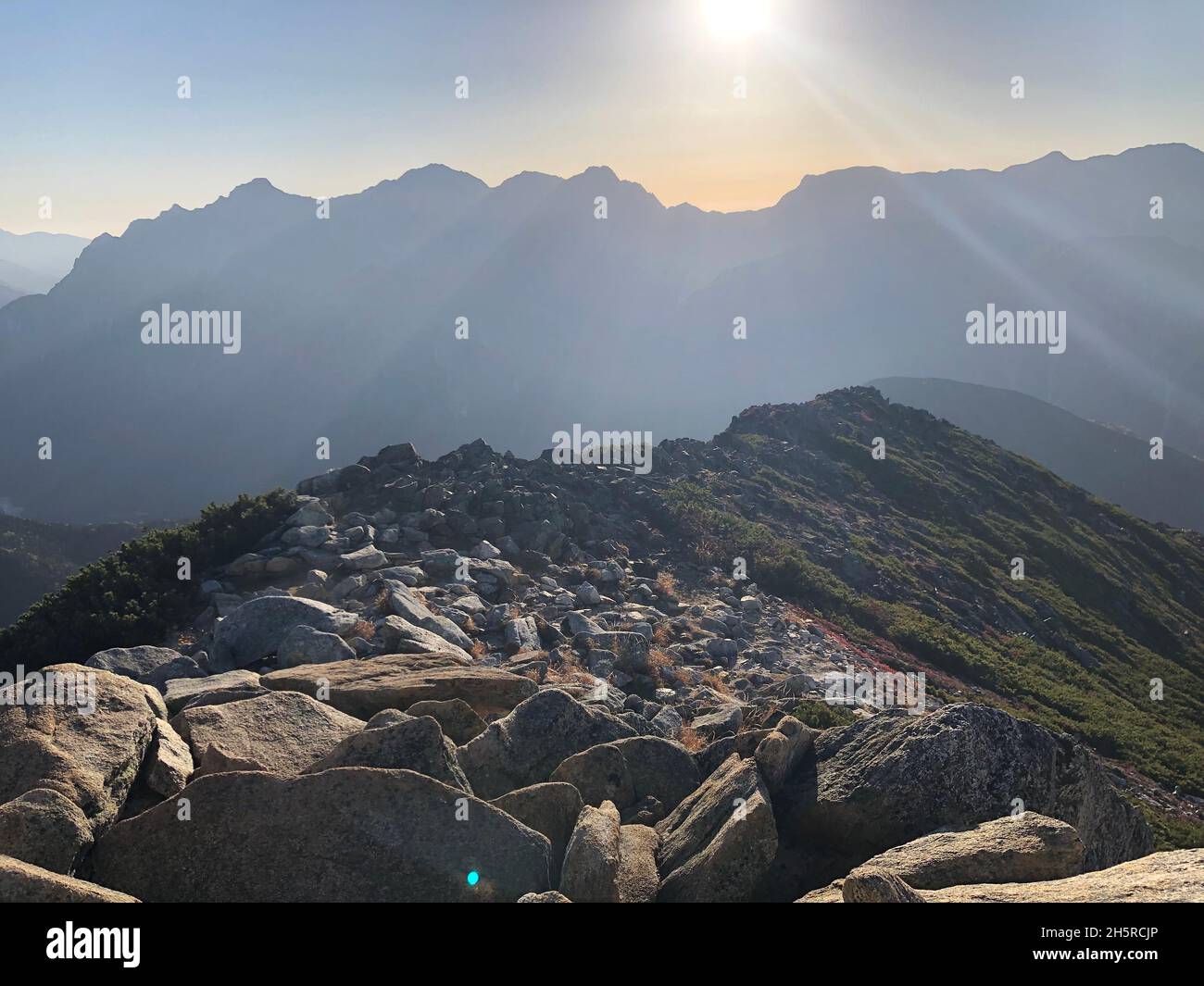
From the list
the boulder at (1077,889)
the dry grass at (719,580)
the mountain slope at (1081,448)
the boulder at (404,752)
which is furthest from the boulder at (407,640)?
the mountain slope at (1081,448)

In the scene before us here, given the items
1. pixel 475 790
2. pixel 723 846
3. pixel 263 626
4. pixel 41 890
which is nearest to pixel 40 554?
pixel 263 626

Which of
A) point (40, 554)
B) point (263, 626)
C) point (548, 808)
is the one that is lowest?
point (40, 554)

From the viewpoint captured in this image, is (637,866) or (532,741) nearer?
(637,866)

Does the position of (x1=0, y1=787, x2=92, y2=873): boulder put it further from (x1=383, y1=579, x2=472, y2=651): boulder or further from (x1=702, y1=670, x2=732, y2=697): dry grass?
(x1=702, y1=670, x2=732, y2=697): dry grass

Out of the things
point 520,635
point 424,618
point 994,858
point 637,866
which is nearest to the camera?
point 994,858

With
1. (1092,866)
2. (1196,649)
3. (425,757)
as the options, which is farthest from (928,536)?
(425,757)

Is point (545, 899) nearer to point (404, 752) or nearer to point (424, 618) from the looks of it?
point (404, 752)
